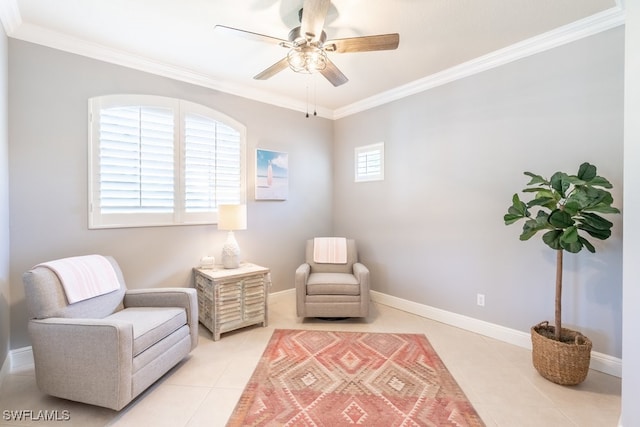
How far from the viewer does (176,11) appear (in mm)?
2141

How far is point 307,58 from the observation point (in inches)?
82.1

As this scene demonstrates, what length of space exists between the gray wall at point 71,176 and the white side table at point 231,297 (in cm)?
40


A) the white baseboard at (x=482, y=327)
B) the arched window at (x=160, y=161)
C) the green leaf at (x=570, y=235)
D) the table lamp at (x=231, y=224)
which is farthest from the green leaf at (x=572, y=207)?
the arched window at (x=160, y=161)

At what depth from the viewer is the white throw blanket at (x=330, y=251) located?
3.66 metres

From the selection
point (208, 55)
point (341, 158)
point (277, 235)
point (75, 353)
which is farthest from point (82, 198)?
point (341, 158)

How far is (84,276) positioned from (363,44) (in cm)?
267

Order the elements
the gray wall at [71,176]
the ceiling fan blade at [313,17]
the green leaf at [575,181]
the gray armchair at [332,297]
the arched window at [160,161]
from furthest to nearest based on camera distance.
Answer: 1. the gray armchair at [332,297]
2. the arched window at [160,161]
3. the gray wall at [71,176]
4. the green leaf at [575,181]
5. the ceiling fan blade at [313,17]

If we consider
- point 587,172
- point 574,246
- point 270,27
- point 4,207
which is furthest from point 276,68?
point 574,246

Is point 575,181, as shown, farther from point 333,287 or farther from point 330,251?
point 330,251

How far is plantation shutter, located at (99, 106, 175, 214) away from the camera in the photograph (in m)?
2.67

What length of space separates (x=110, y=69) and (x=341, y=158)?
292cm

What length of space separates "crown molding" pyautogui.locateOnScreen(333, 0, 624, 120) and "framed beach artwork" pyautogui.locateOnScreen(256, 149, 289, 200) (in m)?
1.48

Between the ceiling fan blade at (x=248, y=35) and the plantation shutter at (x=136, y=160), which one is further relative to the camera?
the plantation shutter at (x=136, y=160)

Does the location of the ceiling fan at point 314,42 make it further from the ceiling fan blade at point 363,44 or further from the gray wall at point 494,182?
the gray wall at point 494,182
